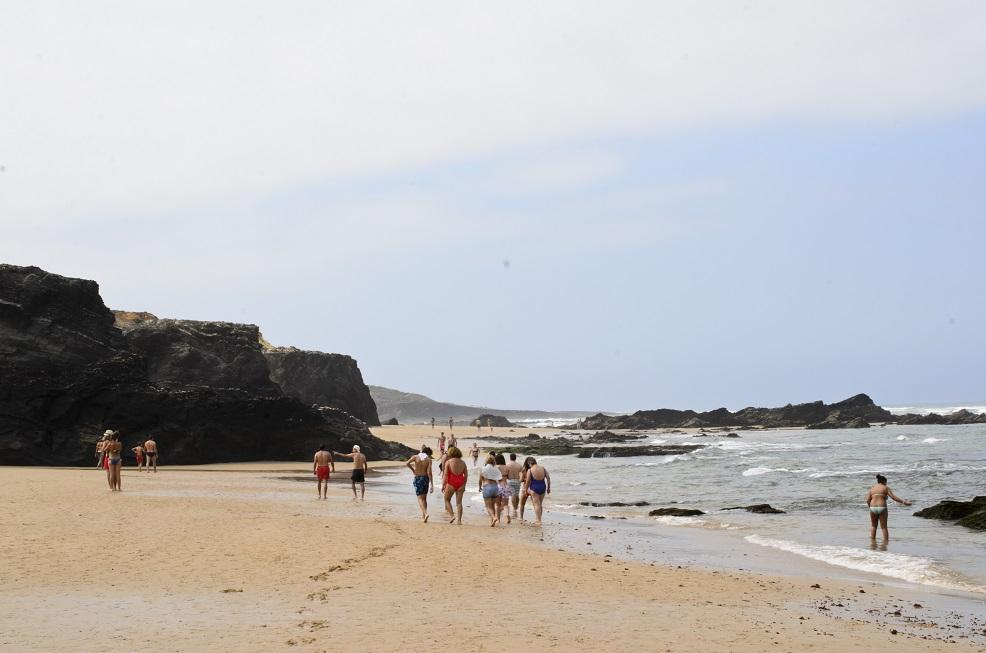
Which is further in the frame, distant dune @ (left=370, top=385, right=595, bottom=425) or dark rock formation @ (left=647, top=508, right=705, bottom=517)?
distant dune @ (left=370, top=385, right=595, bottom=425)

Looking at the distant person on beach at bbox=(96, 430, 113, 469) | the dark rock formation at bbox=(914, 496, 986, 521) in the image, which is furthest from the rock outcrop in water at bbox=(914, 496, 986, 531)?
the distant person on beach at bbox=(96, 430, 113, 469)

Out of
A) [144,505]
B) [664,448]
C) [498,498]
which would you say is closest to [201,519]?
[144,505]

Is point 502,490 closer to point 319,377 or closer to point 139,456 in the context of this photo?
point 139,456

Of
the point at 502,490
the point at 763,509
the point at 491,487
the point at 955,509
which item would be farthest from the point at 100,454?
the point at 955,509

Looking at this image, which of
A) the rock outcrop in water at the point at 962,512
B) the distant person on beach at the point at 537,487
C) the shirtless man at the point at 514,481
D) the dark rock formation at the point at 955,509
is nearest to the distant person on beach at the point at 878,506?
the rock outcrop in water at the point at 962,512

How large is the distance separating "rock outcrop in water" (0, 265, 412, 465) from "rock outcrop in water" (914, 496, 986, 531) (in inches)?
1046

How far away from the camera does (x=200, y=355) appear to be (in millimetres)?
47688

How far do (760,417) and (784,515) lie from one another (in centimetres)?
8875

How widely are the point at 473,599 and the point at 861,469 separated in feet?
108

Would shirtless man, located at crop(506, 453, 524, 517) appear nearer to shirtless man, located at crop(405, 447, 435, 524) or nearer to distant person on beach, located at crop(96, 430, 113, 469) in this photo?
shirtless man, located at crop(405, 447, 435, 524)

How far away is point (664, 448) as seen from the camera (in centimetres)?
5906

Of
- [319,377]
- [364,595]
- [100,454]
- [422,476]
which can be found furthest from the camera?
[319,377]

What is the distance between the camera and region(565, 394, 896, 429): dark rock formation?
10588 cm

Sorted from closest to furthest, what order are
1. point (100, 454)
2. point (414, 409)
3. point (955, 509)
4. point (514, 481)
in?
point (514, 481)
point (955, 509)
point (100, 454)
point (414, 409)
